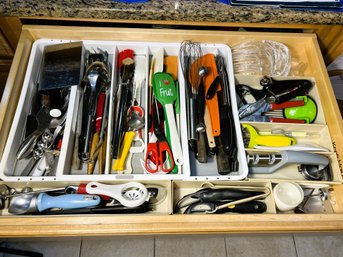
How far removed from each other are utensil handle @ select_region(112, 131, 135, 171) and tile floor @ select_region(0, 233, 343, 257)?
46 centimetres

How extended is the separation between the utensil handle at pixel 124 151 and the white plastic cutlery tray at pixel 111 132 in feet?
0.04

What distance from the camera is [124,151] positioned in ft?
2.17

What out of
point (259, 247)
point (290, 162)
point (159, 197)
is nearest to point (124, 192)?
point (159, 197)

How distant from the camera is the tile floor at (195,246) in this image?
1.02 metres

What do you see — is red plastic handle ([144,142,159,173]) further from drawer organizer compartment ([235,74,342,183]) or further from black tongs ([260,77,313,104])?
black tongs ([260,77,313,104])

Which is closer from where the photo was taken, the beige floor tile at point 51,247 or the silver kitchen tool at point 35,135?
the silver kitchen tool at point 35,135

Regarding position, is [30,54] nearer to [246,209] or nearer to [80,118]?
[80,118]

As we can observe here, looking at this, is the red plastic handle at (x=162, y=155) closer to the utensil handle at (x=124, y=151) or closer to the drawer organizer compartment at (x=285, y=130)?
the utensil handle at (x=124, y=151)

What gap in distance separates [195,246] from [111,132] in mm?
652

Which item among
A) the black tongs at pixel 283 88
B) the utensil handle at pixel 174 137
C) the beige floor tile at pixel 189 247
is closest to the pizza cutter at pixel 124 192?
the utensil handle at pixel 174 137

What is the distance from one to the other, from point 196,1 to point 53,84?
1.34 feet

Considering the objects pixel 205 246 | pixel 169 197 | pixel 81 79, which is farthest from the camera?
pixel 205 246

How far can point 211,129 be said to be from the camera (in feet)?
2.16

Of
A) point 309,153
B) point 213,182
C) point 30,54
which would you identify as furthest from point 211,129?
point 30,54
